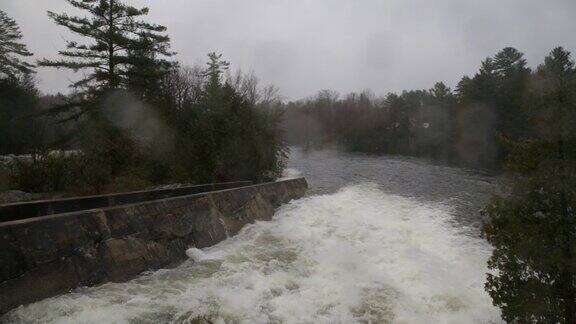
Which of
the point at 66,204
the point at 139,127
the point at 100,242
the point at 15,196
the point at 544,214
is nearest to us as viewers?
the point at 544,214

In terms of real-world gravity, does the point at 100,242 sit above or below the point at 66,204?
below

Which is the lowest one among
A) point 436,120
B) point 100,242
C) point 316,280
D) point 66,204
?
point 316,280

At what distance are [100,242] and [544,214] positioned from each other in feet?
21.0

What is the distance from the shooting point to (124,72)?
1944 centimetres

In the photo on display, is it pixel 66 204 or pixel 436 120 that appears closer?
pixel 66 204

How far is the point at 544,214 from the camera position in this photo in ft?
16.4

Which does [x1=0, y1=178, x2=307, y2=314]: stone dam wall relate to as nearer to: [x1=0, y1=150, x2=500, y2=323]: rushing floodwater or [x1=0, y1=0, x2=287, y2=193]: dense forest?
[x1=0, y1=150, x2=500, y2=323]: rushing floodwater

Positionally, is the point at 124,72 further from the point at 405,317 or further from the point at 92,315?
the point at 405,317

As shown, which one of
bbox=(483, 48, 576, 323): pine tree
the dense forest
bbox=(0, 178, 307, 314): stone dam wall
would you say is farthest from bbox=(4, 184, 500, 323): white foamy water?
the dense forest

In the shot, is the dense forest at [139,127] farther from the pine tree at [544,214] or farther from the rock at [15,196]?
the pine tree at [544,214]

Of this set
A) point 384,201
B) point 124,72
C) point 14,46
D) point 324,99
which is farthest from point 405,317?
point 324,99

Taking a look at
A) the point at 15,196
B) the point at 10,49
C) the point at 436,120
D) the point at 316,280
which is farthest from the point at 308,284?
the point at 436,120

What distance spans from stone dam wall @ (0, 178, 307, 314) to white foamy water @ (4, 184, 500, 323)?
0.80ft

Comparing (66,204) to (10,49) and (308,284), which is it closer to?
(308,284)
